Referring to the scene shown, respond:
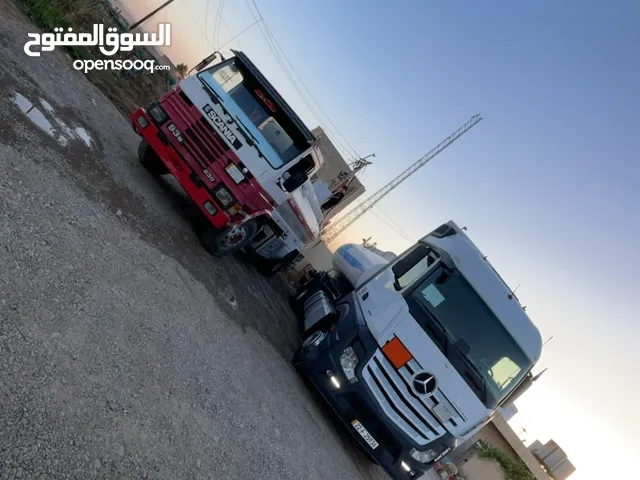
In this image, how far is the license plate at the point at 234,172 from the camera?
25.1 ft

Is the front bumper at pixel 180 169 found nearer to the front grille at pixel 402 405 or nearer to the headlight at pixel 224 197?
the headlight at pixel 224 197

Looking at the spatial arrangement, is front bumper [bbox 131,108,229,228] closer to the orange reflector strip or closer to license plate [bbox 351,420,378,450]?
the orange reflector strip

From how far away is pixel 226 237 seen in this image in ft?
26.6

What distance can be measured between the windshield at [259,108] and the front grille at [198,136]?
736 mm

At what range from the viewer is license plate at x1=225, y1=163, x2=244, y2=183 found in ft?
25.1

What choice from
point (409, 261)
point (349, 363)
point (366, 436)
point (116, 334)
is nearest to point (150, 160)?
point (409, 261)

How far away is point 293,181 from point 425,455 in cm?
473

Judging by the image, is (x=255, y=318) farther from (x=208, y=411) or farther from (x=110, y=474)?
(x=110, y=474)

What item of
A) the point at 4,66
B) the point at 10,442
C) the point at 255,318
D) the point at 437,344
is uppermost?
the point at 4,66

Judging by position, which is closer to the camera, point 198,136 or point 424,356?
point 424,356

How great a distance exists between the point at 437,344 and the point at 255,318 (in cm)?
310

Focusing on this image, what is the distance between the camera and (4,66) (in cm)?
694

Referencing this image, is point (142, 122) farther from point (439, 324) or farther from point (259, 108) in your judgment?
point (439, 324)

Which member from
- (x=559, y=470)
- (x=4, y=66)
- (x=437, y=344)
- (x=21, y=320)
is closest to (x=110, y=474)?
(x=21, y=320)
